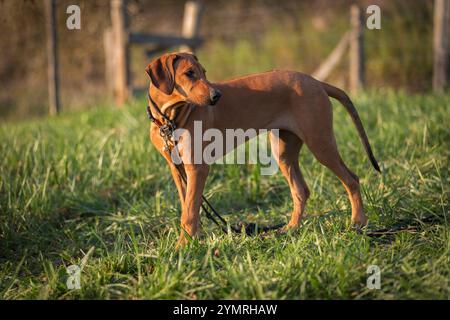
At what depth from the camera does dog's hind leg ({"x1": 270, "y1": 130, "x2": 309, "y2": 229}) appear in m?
4.42

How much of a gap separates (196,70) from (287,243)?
54.1 inches

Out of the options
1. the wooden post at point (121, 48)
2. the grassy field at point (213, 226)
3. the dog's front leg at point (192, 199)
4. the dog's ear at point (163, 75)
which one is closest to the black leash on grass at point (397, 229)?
the grassy field at point (213, 226)

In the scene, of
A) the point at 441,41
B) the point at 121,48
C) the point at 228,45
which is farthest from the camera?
the point at 228,45

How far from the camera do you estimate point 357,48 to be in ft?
32.2

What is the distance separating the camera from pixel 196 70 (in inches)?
150

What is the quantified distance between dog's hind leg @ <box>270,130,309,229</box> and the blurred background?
5.25 m

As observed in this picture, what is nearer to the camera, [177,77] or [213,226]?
[177,77]

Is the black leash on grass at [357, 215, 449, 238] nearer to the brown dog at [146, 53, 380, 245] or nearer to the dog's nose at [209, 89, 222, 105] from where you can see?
the brown dog at [146, 53, 380, 245]

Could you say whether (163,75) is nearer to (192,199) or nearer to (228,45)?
(192,199)

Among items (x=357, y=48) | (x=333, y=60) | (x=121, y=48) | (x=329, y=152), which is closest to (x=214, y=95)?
(x=329, y=152)

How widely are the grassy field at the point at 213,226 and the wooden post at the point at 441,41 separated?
2.05 metres

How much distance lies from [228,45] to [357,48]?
587cm

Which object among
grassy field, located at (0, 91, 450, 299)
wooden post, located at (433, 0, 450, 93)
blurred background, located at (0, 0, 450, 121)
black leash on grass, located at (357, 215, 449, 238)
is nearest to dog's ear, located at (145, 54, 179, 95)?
grassy field, located at (0, 91, 450, 299)
